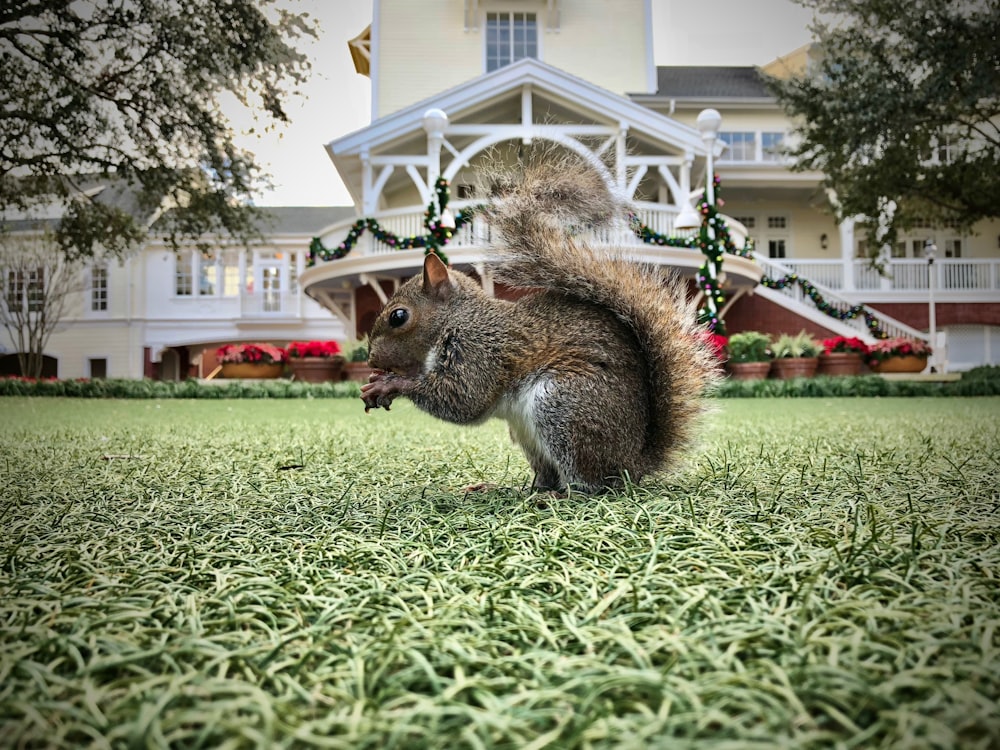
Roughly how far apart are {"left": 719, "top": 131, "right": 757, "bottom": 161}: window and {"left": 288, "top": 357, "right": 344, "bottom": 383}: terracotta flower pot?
45.2ft

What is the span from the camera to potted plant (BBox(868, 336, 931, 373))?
11.9 m

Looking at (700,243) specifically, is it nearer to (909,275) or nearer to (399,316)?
(399,316)

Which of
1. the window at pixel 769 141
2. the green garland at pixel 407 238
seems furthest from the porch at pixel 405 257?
the window at pixel 769 141

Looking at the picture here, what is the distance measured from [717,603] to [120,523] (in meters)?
1.47

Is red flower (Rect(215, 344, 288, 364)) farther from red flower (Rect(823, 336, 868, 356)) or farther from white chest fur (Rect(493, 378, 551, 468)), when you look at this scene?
white chest fur (Rect(493, 378, 551, 468))

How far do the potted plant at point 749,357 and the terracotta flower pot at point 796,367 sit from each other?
0.23 metres

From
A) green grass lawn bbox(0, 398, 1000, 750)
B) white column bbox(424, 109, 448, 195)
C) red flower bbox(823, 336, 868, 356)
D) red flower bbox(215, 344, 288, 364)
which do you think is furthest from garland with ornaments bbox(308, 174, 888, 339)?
green grass lawn bbox(0, 398, 1000, 750)

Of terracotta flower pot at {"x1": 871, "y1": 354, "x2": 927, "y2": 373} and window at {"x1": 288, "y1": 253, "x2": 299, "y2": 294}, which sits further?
window at {"x1": 288, "y1": 253, "x2": 299, "y2": 294}

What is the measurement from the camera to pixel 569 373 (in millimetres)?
1848

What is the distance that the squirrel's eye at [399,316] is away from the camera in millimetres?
2074

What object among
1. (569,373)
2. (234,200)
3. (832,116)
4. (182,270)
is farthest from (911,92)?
(182,270)

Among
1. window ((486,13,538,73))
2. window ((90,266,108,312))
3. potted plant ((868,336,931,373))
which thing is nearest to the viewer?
potted plant ((868,336,931,373))

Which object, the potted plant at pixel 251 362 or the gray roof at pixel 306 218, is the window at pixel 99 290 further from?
the potted plant at pixel 251 362

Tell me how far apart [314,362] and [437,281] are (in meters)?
9.86
